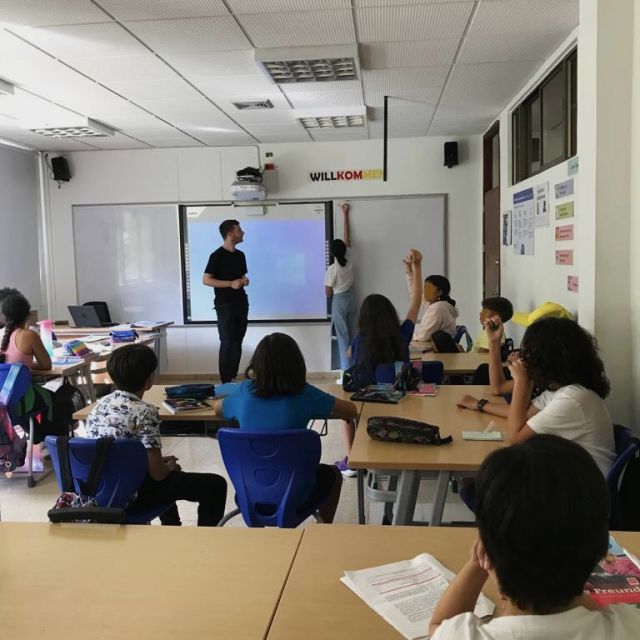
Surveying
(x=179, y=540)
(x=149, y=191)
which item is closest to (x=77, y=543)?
(x=179, y=540)

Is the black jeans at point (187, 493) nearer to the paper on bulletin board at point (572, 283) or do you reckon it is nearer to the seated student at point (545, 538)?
the seated student at point (545, 538)

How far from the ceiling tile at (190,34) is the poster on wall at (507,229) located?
9.74 ft

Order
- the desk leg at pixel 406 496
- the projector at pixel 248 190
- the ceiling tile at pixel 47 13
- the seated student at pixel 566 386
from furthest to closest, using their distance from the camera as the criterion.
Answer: the projector at pixel 248 190 < the ceiling tile at pixel 47 13 < the desk leg at pixel 406 496 < the seated student at pixel 566 386

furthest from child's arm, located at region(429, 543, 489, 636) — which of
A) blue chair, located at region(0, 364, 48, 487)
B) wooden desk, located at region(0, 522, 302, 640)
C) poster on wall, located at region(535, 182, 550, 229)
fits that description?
poster on wall, located at region(535, 182, 550, 229)

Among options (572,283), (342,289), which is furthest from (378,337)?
A: (342,289)

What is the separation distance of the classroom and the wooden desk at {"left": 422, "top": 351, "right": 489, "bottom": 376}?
10 centimetres

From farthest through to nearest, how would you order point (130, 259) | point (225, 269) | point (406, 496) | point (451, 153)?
point (130, 259) < point (451, 153) < point (225, 269) < point (406, 496)

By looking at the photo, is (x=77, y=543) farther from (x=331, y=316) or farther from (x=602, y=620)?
(x=331, y=316)

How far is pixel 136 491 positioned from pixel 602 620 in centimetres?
191

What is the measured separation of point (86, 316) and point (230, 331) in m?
1.65

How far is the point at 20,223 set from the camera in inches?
286

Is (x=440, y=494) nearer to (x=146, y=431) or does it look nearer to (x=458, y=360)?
(x=146, y=431)

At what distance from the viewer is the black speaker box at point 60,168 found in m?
7.45

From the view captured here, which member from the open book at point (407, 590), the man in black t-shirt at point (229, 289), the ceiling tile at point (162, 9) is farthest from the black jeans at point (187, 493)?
the man in black t-shirt at point (229, 289)
